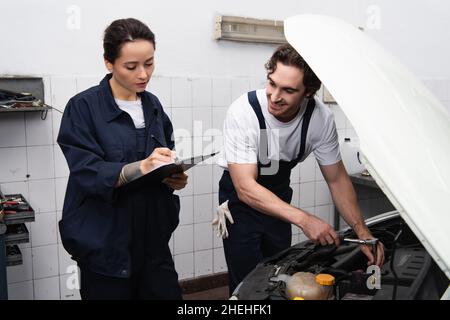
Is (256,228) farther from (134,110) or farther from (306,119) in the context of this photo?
(134,110)

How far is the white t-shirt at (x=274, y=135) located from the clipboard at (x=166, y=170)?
29cm

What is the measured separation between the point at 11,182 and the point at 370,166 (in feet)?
6.69

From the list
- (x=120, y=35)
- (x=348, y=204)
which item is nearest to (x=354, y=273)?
(x=348, y=204)

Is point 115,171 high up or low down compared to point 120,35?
down

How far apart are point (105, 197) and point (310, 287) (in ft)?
2.32

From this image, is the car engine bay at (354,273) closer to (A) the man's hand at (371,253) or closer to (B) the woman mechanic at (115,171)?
(A) the man's hand at (371,253)

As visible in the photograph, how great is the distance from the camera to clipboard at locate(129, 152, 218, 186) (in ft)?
4.85

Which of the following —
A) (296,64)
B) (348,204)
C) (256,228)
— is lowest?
(256,228)

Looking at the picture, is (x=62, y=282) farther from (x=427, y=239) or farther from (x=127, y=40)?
(x=427, y=239)

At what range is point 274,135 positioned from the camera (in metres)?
1.91

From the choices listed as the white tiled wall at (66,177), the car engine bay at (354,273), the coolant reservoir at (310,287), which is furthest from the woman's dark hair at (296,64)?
the white tiled wall at (66,177)

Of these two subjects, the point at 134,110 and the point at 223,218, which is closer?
the point at 134,110

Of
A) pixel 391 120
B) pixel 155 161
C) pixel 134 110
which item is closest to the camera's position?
pixel 391 120

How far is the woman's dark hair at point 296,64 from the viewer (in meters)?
1.73
